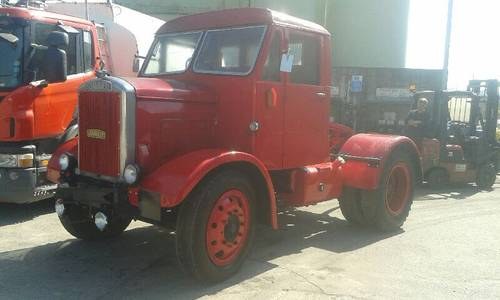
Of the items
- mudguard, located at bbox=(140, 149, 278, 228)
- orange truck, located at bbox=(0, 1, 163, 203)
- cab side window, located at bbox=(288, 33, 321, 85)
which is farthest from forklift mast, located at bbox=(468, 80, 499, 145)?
mudguard, located at bbox=(140, 149, 278, 228)

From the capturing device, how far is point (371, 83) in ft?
49.2

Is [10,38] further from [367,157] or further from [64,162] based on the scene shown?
[367,157]

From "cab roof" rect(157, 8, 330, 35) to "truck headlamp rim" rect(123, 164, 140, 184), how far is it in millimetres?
1990

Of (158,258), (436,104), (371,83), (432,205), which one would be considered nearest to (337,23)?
(371,83)

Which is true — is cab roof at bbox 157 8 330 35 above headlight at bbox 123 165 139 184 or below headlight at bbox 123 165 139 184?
above

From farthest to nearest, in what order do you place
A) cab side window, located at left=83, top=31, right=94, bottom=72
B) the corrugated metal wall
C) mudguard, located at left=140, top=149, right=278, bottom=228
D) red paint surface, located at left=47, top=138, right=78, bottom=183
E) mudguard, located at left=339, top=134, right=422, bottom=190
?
the corrugated metal wall < cab side window, located at left=83, top=31, right=94, bottom=72 < mudguard, located at left=339, top=134, right=422, bottom=190 < red paint surface, located at left=47, top=138, right=78, bottom=183 < mudguard, located at left=140, top=149, right=278, bottom=228

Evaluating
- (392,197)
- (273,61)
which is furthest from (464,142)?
(273,61)

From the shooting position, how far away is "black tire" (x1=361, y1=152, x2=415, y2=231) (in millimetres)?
6734

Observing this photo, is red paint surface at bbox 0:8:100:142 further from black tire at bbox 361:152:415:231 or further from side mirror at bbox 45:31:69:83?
black tire at bbox 361:152:415:231

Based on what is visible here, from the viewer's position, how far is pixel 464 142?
11.1 m

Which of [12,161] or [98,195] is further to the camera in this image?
[12,161]

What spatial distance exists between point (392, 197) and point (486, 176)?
16.0 feet

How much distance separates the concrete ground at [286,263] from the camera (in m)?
4.65

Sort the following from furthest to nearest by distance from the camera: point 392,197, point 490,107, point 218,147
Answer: point 490,107 → point 392,197 → point 218,147
